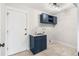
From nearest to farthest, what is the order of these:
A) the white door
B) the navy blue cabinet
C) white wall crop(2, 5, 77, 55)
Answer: the white door
white wall crop(2, 5, 77, 55)
the navy blue cabinet

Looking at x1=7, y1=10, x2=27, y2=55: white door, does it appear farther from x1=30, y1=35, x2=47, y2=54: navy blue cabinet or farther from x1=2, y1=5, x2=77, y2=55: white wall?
x1=30, y1=35, x2=47, y2=54: navy blue cabinet

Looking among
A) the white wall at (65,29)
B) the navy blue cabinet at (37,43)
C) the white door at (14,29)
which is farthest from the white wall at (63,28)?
the navy blue cabinet at (37,43)

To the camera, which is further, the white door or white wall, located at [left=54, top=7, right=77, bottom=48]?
white wall, located at [left=54, top=7, right=77, bottom=48]

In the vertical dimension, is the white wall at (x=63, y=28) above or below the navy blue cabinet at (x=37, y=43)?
above

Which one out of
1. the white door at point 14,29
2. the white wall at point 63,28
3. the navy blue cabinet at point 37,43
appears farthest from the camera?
the navy blue cabinet at point 37,43

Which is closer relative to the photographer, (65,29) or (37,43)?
(65,29)

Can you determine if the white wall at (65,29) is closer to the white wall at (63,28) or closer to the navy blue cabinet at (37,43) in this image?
the white wall at (63,28)

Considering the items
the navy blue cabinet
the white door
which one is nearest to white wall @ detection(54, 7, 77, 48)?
the navy blue cabinet

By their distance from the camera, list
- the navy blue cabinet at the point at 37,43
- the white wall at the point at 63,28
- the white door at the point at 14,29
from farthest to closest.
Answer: the navy blue cabinet at the point at 37,43 < the white wall at the point at 63,28 < the white door at the point at 14,29

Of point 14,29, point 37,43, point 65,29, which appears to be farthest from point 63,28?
point 14,29

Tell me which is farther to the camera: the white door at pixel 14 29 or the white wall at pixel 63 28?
the white wall at pixel 63 28

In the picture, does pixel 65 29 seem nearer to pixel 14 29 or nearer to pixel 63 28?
pixel 63 28

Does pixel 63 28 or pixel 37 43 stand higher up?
pixel 63 28

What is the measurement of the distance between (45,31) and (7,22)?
553 mm
